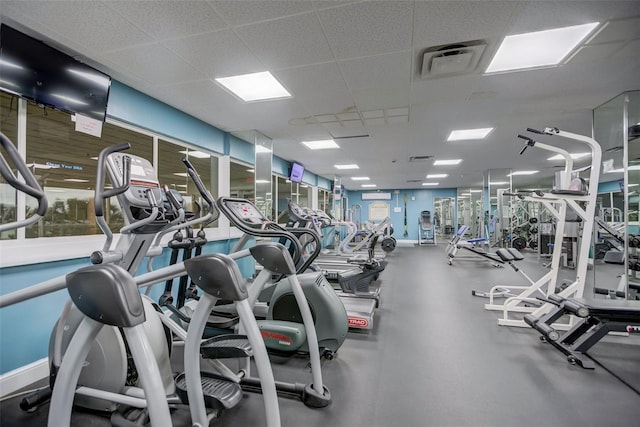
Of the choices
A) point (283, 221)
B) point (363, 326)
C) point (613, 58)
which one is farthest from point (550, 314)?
point (283, 221)

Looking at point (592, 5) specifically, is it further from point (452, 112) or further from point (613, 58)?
point (452, 112)

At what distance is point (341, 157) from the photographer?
678 cm

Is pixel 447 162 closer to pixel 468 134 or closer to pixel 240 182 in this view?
pixel 468 134

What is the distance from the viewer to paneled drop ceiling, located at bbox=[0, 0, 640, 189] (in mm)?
1880

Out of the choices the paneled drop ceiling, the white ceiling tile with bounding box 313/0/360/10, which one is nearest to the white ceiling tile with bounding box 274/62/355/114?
the paneled drop ceiling

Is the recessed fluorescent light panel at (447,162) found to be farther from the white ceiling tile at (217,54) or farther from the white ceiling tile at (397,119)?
the white ceiling tile at (217,54)

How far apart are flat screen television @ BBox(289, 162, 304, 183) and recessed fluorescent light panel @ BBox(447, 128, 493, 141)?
11.8 ft

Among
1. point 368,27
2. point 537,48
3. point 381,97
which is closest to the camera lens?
point 368,27

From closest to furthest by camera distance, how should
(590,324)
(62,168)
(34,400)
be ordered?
(34,400) < (590,324) < (62,168)

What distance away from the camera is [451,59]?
2.48 m

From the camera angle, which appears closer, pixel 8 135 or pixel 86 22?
pixel 86 22

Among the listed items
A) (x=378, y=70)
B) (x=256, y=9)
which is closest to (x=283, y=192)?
(x=378, y=70)

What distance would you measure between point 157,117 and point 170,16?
1.76m

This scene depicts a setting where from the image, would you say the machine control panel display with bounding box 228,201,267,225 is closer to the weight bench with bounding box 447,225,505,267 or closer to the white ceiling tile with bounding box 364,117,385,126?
the white ceiling tile with bounding box 364,117,385,126
